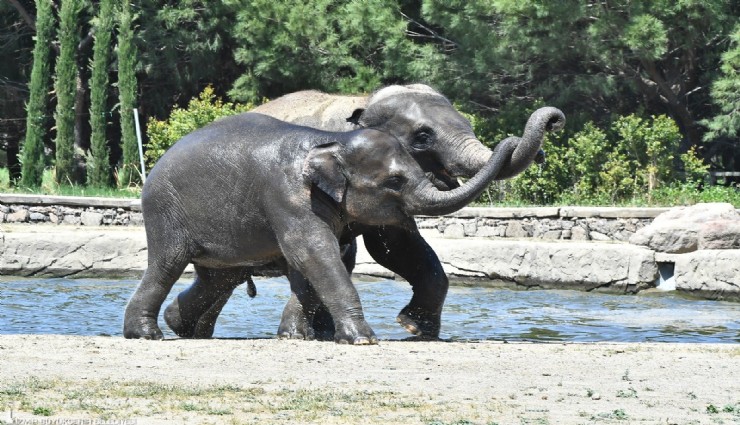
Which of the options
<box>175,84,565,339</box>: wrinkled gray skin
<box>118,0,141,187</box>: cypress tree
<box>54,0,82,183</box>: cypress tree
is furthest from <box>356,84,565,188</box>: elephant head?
<box>54,0,82,183</box>: cypress tree

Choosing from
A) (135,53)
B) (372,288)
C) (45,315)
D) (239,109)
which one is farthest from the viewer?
(135,53)

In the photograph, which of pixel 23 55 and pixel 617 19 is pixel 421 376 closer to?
pixel 617 19

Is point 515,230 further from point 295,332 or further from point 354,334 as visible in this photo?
point 354,334

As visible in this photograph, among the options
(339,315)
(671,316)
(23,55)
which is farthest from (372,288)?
(23,55)

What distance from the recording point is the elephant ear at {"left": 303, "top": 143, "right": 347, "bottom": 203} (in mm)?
9672

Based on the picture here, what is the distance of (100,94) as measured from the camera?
31.1 m

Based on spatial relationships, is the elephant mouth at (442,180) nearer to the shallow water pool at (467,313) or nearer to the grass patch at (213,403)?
the shallow water pool at (467,313)

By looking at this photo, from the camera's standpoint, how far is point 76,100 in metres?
33.8

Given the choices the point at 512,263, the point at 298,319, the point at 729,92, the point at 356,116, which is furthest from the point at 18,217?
the point at 298,319

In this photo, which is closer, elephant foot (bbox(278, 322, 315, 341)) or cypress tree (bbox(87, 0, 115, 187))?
elephant foot (bbox(278, 322, 315, 341))

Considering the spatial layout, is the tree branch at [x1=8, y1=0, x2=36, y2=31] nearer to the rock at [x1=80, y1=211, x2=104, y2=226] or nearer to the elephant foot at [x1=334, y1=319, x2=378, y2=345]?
the rock at [x1=80, y1=211, x2=104, y2=226]

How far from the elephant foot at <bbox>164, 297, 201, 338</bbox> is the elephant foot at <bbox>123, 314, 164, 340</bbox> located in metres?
0.52

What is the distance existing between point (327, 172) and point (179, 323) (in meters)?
2.41

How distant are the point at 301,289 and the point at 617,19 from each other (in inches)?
527
